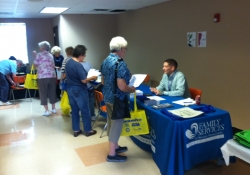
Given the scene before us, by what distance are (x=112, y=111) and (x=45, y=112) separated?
9.25 ft

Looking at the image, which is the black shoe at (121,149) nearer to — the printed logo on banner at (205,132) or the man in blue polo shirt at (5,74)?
the printed logo on banner at (205,132)

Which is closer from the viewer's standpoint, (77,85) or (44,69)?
(77,85)

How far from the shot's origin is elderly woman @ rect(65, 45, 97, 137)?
3514 mm

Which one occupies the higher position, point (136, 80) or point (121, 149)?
point (136, 80)

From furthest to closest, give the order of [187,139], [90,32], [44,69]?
[90,32] → [44,69] → [187,139]

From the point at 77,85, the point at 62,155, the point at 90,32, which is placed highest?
the point at 90,32

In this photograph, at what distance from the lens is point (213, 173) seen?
268cm

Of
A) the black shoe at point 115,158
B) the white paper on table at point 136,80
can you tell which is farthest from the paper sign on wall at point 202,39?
the black shoe at point 115,158

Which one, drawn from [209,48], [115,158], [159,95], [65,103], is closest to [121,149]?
[115,158]

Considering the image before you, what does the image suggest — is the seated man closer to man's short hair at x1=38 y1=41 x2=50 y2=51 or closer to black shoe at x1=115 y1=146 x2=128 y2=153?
black shoe at x1=115 y1=146 x2=128 y2=153

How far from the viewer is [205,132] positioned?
95.0 inches

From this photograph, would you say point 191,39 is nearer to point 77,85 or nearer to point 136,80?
point 136,80

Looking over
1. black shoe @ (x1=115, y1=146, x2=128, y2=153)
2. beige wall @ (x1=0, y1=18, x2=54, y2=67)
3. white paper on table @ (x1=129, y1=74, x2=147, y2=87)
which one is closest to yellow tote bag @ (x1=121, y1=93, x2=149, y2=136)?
white paper on table @ (x1=129, y1=74, x2=147, y2=87)

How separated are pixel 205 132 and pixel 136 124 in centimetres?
79
